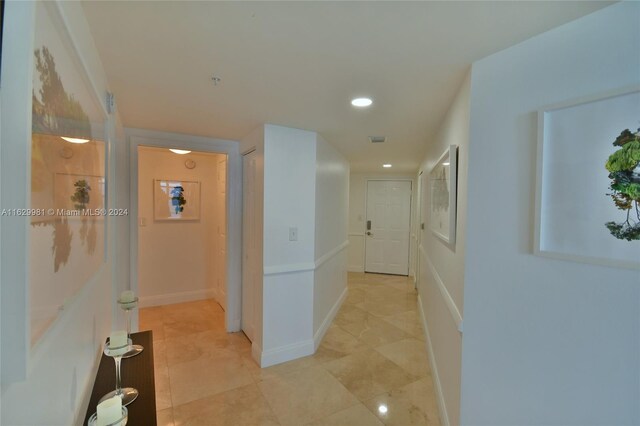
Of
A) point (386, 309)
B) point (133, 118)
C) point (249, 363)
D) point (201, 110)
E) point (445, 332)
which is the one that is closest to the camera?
point (445, 332)

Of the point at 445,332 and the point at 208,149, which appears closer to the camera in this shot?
the point at 445,332

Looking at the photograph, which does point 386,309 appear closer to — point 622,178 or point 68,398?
point 622,178

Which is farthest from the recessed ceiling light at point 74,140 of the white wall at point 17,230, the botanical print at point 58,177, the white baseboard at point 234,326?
the white baseboard at point 234,326

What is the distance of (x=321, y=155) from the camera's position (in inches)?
124

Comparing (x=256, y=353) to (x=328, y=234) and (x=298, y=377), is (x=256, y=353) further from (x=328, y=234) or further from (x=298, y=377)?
(x=328, y=234)

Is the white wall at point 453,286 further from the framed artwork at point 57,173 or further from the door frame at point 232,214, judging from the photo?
the door frame at point 232,214

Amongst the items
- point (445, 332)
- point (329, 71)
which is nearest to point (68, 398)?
point (329, 71)

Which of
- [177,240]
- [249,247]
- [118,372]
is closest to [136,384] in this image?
[118,372]

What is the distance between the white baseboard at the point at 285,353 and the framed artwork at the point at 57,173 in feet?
6.37

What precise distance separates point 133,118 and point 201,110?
2.38ft

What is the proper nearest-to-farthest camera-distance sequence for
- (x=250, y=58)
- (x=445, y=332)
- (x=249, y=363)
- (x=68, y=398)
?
(x=68, y=398), (x=250, y=58), (x=445, y=332), (x=249, y=363)

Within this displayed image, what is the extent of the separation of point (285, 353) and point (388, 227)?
4.19 metres

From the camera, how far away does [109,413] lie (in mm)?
848

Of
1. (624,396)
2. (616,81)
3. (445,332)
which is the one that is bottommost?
(445,332)
